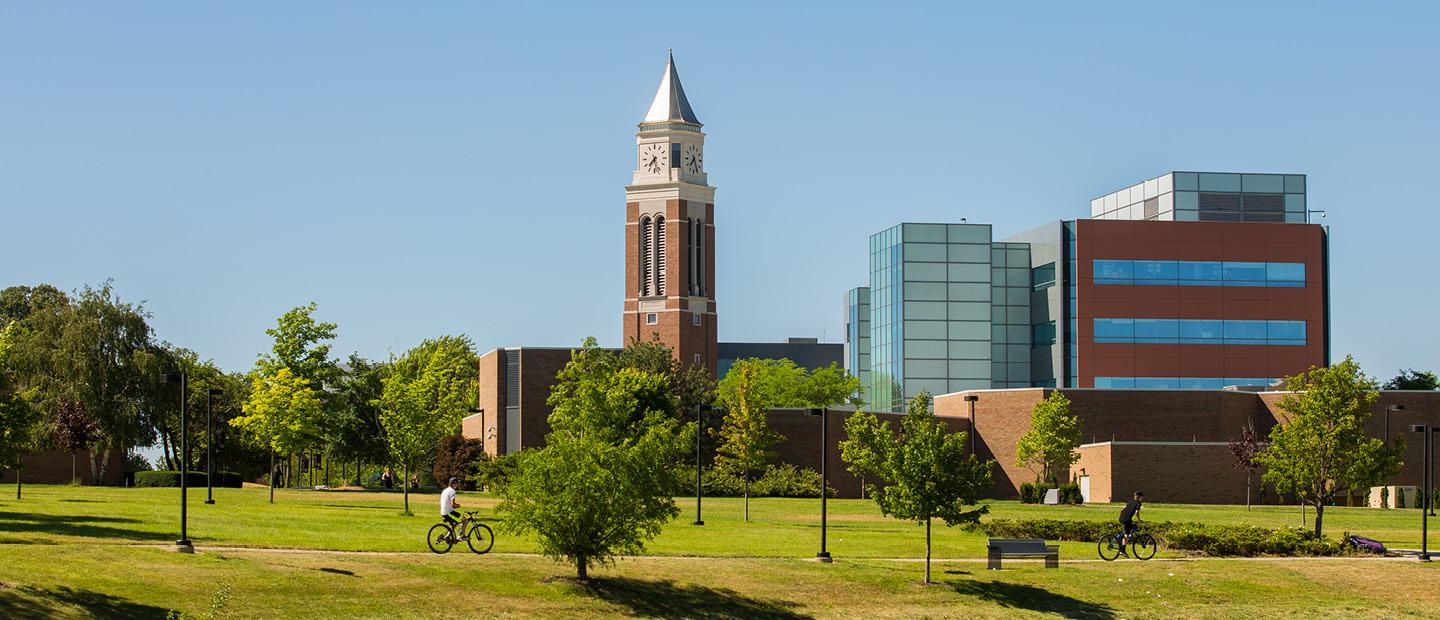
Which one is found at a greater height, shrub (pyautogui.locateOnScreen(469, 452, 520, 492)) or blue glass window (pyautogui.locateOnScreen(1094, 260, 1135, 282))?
blue glass window (pyautogui.locateOnScreen(1094, 260, 1135, 282))

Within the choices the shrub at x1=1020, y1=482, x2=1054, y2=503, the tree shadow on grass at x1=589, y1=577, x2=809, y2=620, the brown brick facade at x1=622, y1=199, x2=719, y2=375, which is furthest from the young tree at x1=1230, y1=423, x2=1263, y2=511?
the brown brick facade at x1=622, y1=199, x2=719, y2=375

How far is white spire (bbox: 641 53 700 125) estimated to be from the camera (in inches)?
5217

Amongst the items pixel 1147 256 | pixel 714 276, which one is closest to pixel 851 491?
pixel 1147 256

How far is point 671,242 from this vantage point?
12900cm

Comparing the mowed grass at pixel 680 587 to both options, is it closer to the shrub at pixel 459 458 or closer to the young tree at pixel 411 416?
the young tree at pixel 411 416

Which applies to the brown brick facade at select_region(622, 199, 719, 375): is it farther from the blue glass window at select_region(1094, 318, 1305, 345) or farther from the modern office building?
the blue glass window at select_region(1094, 318, 1305, 345)

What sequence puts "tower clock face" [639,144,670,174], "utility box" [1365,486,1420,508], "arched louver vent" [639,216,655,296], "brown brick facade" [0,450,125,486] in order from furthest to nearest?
1. "tower clock face" [639,144,670,174]
2. "arched louver vent" [639,216,655,296]
3. "brown brick facade" [0,450,125,486]
4. "utility box" [1365,486,1420,508]

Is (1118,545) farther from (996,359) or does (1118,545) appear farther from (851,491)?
(996,359)

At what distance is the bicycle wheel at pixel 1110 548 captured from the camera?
4862 centimetres

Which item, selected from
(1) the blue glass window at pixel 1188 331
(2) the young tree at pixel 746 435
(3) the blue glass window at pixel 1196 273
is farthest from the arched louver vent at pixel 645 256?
(2) the young tree at pixel 746 435

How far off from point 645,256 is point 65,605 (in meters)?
96.2

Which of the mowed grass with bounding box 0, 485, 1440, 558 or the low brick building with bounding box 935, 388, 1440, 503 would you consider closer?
the mowed grass with bounding box 0, 485, 1440, 558

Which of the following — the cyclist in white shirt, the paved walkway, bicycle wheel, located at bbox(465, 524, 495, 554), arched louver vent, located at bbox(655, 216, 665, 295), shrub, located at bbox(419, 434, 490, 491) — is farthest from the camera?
arched louver vent, located at bbox(655, 216, 665, 295)

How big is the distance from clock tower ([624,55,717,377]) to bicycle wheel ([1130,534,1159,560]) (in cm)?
7851
